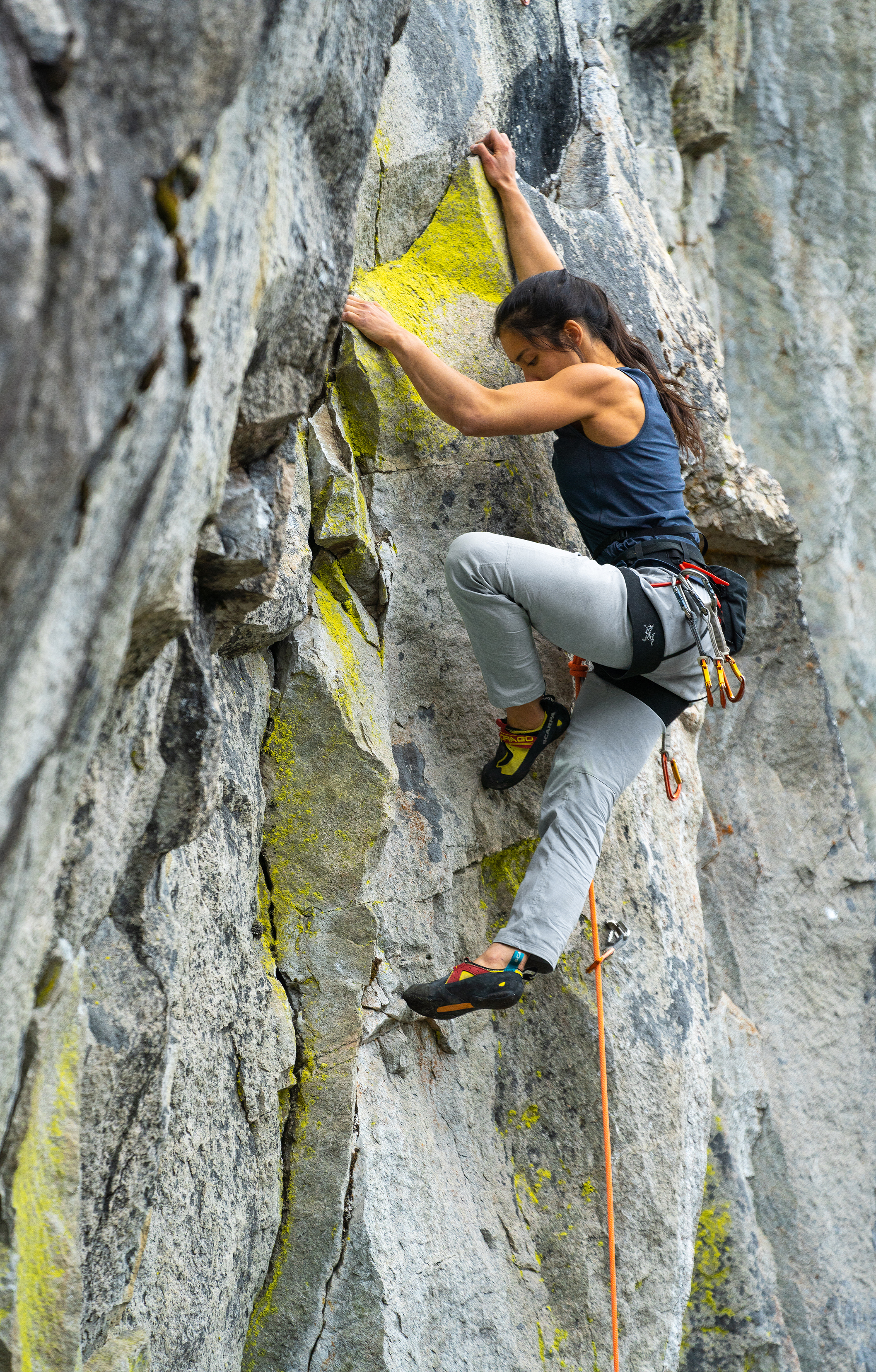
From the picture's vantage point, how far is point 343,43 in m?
2.22

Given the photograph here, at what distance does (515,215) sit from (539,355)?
1010mm

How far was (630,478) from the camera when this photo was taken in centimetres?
372

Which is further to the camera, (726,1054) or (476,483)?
(726,1054)

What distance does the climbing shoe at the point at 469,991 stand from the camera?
334 cm

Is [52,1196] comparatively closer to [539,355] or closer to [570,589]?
[570,589]

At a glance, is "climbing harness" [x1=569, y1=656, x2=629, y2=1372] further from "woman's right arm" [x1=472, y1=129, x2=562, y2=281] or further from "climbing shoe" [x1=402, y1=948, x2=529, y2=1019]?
"woman's right arm" [x1=472, y1=129, x2=562, y2=281]

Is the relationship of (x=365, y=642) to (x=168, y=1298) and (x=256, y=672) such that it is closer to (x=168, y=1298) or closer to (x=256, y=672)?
(x=256, y=672)

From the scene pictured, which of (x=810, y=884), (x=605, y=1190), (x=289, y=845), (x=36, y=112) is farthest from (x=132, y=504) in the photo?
(x=810, y=884)

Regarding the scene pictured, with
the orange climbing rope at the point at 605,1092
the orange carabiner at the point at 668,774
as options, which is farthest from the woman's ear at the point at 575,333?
the orange climbing rope at the point at 605,1092

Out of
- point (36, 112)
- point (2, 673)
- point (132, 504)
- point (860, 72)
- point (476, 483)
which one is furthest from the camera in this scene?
point (860, 72)

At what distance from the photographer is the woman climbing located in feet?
11.4

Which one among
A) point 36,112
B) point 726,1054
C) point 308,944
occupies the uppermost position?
point 36,112

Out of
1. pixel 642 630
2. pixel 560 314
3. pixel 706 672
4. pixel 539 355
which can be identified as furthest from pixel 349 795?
pixel 560 314

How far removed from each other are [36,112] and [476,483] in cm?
293
